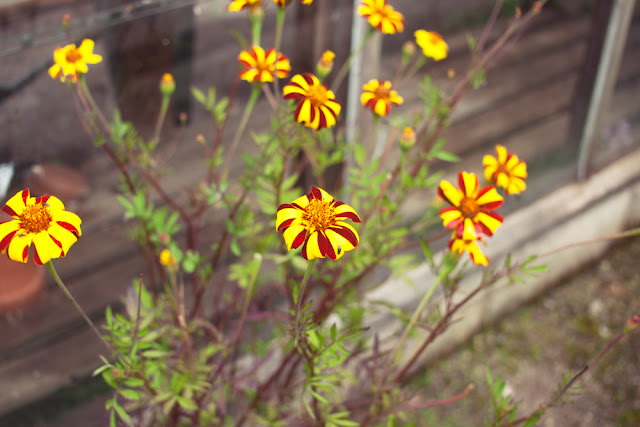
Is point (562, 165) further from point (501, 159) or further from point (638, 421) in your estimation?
point (501, 159)

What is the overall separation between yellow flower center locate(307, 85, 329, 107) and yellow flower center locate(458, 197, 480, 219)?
21cm

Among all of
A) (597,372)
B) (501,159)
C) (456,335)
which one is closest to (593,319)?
(597,372)

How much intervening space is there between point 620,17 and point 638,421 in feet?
3.97

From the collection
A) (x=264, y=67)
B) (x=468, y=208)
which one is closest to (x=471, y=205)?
(x=468, y=208)

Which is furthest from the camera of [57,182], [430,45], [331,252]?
[57,182]

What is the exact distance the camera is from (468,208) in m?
0.73

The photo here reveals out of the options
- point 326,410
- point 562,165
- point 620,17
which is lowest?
point 326,410

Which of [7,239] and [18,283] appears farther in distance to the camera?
[18,283]

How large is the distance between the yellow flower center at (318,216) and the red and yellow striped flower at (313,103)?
134 mm

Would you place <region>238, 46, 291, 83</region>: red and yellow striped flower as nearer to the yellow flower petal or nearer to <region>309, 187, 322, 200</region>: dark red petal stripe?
<region>309, 187, 322, 200</region>: dark red petal stripe

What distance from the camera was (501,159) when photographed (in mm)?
815

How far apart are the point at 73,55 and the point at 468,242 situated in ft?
1.81

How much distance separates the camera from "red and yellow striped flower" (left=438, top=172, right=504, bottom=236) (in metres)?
0.72

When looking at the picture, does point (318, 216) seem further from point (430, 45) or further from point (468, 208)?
point (430, 45)
